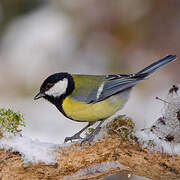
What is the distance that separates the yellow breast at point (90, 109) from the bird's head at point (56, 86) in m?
0.06

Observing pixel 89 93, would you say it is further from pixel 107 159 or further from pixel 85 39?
pixel 85 39

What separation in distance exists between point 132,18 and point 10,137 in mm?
2539

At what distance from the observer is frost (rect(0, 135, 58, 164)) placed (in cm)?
143

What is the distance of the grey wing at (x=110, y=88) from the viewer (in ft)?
5.88

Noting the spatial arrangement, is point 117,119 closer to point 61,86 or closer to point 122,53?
point 61,86

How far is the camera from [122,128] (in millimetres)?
1557

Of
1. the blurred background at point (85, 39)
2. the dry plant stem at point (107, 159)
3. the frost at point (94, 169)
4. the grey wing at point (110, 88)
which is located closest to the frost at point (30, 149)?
the dry plant stem at point (107, 159)

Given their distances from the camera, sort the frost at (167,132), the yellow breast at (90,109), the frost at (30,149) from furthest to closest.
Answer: the yellow breast at (90,109)
the frost at (167,132)
the frost at (30,149)

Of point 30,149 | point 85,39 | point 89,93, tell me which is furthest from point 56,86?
point 85,39

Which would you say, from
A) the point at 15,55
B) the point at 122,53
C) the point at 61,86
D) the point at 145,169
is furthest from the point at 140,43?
the point at 145,169

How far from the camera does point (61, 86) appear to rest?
72.2 inches

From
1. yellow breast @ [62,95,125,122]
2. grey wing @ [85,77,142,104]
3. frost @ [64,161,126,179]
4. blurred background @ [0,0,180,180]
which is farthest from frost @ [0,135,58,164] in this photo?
blurred background @ [0,0,180,180]

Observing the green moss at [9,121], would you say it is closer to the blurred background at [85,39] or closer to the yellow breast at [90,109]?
the yellow breast at [90,109]

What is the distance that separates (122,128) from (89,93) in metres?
0.34
